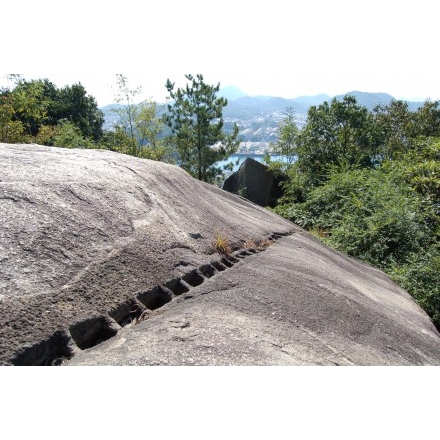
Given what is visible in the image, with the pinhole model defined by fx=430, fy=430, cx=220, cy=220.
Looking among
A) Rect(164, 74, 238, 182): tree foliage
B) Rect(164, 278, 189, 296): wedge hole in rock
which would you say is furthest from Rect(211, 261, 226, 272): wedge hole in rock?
Rect(164, 74, 238, 182): tree foliage

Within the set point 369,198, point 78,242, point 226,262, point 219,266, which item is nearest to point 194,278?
point 219,266

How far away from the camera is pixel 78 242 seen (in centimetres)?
212

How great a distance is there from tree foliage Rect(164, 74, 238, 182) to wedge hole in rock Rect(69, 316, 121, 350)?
20.3 metres

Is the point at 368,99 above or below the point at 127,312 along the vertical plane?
above

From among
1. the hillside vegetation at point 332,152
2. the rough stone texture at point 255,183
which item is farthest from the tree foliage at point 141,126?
the rough stone texture at point 255,183

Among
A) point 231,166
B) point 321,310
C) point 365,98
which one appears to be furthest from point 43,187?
point 365,98

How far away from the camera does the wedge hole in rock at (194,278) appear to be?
2.50 meters

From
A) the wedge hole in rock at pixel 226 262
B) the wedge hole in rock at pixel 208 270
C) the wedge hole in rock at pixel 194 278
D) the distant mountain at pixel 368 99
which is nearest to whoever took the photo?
the wedge hole in rock at pixel 194 278

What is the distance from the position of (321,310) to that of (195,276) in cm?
78

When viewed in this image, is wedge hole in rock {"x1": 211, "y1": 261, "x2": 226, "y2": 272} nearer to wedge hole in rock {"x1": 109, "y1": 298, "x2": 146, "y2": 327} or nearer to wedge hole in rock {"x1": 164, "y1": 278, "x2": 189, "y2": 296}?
wedge hole in rock {"x1": 164, "y1": 278, "x2": 189, "y2": 296}

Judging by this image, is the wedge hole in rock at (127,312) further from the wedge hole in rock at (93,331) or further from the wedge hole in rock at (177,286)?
the wedge hole in rock at (177,286)

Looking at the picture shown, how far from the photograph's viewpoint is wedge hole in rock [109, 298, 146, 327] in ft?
6.43

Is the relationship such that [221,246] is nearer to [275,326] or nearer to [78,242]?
[275,326]

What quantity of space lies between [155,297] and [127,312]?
0.24 metres
